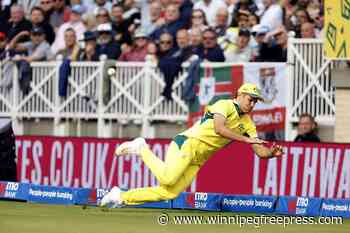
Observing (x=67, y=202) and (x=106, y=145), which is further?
(x=106, y=145)

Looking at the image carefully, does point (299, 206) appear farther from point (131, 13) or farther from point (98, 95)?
point (131, 13)

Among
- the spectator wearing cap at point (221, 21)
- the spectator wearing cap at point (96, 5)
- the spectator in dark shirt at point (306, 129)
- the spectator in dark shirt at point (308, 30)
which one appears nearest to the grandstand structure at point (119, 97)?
the spectator in dark shirt at point (308, 30)

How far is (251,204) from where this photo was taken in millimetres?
16094

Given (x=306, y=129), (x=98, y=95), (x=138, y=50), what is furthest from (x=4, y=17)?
(x=306, y=129)

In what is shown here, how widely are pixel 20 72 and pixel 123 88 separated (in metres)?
2.09

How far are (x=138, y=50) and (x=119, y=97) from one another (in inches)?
33.5

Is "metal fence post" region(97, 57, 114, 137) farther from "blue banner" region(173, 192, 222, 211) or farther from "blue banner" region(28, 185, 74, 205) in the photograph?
"blue banner" region(173, 192, 222, 211)

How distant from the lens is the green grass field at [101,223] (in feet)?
43.1

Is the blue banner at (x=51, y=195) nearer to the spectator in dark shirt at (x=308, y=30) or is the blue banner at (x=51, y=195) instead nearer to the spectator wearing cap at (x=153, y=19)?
the spectator in dark shirt at (x=308, y=30)

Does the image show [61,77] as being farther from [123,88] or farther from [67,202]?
[67,202]

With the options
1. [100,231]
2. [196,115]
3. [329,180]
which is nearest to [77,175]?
[196,115]

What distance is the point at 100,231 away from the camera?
1278 cm

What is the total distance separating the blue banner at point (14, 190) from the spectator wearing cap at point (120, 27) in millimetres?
4797

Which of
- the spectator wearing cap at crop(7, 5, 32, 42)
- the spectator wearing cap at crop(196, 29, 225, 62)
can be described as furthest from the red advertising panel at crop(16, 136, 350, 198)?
the spectator wearing cap at crop(7, 5, 32, 42)
